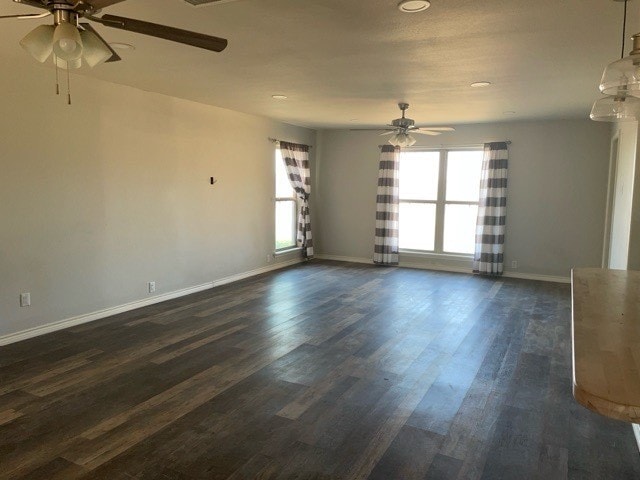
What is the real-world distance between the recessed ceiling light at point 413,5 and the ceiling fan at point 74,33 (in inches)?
41.5

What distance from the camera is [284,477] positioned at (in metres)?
2.22

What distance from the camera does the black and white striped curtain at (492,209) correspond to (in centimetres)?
700

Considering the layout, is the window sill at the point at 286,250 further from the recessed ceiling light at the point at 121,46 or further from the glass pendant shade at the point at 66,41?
the glass pendant shade at the point at 66,41

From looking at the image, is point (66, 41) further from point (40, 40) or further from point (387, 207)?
point (387, 207)

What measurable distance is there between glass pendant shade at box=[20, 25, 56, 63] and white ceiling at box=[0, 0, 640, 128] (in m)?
0.88

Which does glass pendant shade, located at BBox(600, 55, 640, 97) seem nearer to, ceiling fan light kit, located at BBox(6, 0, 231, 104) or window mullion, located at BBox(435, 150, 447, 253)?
ceiling fan light kit, located at BBox(6, 0, 231, 104)

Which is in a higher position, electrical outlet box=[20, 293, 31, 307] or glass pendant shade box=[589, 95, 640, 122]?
glass pendant shade box=[589, 95, 640, 122]

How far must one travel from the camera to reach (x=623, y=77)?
2.03 m

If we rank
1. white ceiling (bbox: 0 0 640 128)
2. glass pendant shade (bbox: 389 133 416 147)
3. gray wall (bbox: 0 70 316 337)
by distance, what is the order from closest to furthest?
white ceiling (bbox: 0 0 640 128) → gray wall (bbox: 0 70 316 337) → glass pendant shade (bbox: 389 133 416 147)

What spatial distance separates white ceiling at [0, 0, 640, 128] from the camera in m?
2.53

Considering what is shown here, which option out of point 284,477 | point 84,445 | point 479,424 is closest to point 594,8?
point 479,424

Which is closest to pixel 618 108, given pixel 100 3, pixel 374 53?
pixel 374 53

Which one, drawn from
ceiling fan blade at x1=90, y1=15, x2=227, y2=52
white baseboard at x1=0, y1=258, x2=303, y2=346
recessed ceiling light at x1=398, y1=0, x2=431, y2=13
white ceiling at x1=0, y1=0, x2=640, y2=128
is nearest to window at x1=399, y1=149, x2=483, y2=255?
white ceiling at x1=0, y1=0, x2=640, y2=128

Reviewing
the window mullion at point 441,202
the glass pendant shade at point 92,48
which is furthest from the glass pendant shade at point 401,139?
the glass pendant shade at point 92,48
